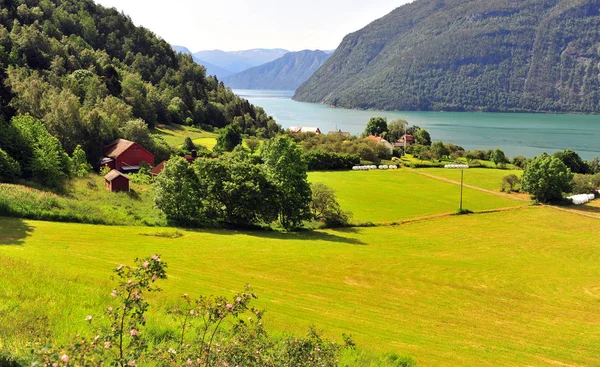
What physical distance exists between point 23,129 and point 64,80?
40.8m

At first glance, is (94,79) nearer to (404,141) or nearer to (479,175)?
(479,175)

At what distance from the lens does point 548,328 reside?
19.0 m

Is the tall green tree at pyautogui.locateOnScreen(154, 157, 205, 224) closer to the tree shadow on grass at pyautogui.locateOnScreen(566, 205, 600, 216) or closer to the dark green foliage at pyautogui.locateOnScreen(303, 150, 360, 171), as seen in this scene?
the dark green foliage at pyautogui.locateOnScreen(303, 150, 360, 171)

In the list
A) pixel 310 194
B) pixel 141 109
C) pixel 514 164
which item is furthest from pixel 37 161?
pixel 514 164

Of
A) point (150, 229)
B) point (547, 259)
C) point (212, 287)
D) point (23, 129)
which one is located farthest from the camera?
point (23, 129)

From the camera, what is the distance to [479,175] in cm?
7744

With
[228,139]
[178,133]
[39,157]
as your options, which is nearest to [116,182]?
[39,157]

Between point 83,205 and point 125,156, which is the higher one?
point 125,156

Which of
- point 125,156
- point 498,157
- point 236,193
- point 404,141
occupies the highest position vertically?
point 404,141

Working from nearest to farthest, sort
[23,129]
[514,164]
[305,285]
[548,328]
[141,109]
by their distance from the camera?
[548,328] → [305,285] → [23,129] → [141,109] → [514,164]

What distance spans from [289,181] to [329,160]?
137ft

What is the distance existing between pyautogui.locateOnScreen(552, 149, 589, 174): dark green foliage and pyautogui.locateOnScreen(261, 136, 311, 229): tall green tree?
6995 centimetres

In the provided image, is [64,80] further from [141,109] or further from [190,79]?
[190,79]

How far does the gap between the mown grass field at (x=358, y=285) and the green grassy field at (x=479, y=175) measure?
33504 mm
